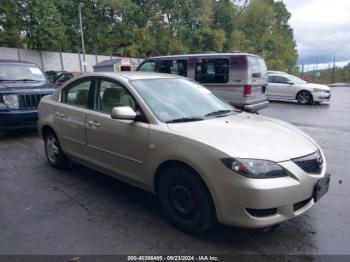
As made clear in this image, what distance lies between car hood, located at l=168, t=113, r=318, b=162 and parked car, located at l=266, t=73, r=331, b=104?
11493mm

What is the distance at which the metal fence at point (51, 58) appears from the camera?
26406mm

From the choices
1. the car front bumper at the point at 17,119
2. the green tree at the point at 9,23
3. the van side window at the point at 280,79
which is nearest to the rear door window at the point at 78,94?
the car front bumper at the point at 17,119

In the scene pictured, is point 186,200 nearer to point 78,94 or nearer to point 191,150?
point 191,150

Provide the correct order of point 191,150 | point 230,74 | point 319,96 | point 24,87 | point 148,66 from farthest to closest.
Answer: point 319,96, point 148,66, point 230,74, point 24,87, point 191,150

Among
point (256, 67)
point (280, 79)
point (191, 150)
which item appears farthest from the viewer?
point (280, 79)

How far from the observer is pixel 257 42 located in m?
44.5

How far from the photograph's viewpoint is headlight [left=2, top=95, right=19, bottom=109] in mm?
6977

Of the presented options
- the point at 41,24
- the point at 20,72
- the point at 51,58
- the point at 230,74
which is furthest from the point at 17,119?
the point at 51,58

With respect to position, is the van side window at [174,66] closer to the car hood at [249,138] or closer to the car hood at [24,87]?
the car hood at [24,87]

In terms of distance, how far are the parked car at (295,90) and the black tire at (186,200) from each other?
12.1 m

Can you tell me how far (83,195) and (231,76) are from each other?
21.4 ft

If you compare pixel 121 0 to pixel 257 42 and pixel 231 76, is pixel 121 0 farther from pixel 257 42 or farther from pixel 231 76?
pixel 231 76

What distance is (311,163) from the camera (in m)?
3.10

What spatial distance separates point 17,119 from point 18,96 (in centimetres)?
51
